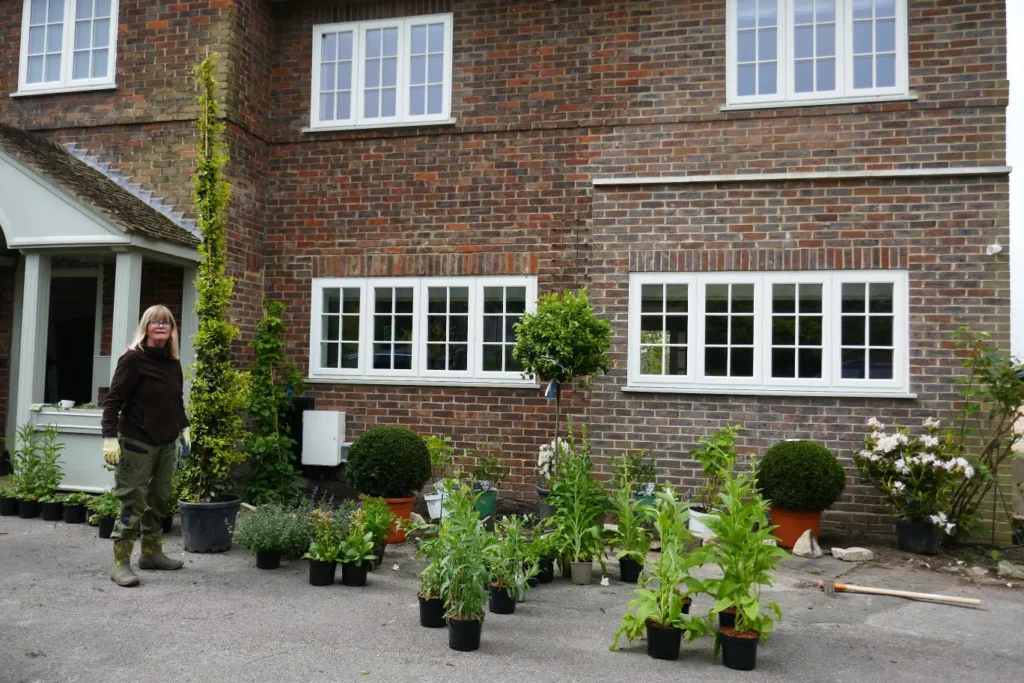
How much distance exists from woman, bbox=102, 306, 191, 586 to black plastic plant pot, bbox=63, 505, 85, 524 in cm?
217

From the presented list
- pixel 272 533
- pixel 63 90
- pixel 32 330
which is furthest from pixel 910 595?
pixel 63 90

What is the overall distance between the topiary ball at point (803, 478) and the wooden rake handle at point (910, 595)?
1.05 m

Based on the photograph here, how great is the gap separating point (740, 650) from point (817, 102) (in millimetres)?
5953

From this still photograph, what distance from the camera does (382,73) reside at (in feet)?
31.5

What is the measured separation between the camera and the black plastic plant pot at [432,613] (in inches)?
197

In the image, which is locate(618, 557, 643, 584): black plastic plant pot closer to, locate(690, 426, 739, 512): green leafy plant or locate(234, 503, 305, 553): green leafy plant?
locate(690, 426, 739, 512): green leafy plant

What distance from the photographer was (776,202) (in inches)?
328

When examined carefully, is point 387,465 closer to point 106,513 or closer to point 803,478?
point 106,513

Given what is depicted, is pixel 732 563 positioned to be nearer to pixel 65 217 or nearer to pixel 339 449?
pixel 339 449

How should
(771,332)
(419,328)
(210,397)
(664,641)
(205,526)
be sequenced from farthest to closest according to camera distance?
(419,328), (771,332), (210,397), (205,526), (664,641)

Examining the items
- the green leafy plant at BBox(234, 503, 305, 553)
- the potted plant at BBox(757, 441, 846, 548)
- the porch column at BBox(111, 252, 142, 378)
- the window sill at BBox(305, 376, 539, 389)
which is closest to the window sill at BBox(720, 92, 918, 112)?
the potted plant at BBox(757, 441, 846, 548)

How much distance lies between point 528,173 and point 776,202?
2.66m

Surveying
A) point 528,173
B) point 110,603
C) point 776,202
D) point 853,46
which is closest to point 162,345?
point 110,603

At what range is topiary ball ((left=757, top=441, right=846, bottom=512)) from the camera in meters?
7.23
